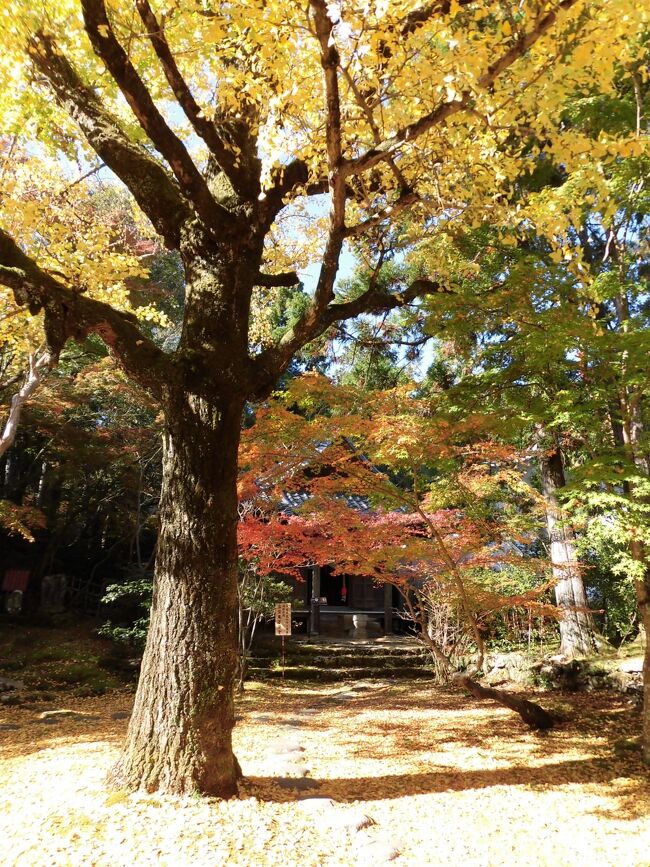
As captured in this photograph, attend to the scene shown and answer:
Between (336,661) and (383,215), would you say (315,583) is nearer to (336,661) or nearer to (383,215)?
(336,661)

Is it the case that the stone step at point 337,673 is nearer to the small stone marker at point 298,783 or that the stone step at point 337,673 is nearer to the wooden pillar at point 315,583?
the wooden pillar at point 315,583

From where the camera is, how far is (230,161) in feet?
14.1

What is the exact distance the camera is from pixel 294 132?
380 cm

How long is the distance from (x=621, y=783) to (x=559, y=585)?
4.97 m

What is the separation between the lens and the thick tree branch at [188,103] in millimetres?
3451

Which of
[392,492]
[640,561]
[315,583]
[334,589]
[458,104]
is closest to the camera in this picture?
[458,104]

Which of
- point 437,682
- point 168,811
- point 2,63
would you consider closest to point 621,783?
point 168,811

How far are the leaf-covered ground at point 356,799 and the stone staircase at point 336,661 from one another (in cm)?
372

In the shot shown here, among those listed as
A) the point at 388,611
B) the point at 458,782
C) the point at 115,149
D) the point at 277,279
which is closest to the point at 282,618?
the point at 458,782

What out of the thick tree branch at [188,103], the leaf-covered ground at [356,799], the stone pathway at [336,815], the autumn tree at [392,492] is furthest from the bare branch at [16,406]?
the stone pathway at [336,815]

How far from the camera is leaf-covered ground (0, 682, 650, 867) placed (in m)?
3.01

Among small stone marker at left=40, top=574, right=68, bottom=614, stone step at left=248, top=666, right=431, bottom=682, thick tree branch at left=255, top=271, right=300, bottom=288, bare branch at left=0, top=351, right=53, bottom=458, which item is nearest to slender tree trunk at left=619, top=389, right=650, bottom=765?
thick tree branch at left=255, top=271, right=300, bottom=288

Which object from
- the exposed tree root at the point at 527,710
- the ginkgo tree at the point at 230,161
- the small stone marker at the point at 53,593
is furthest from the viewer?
the small stone marker at the point at 53,593

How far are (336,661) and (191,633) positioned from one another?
858 centimetres
